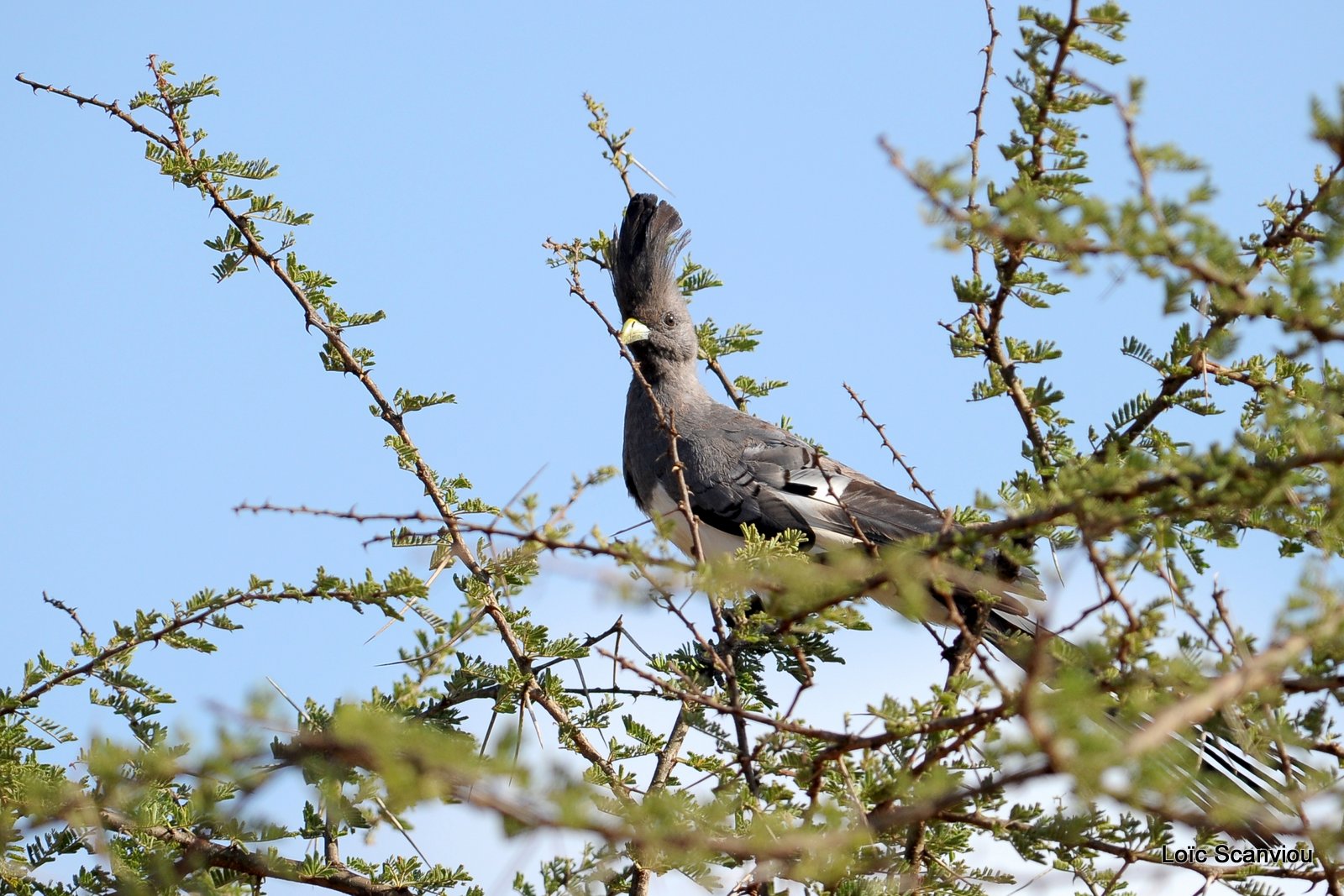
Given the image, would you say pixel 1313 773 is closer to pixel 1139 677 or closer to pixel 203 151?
pixel 1139 677

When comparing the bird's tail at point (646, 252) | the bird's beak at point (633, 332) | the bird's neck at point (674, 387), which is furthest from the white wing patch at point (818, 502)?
the bird's tail at point (646, 252)

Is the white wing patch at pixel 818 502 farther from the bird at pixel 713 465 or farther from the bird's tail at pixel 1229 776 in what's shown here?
the bird's tail at pixel 1229 776

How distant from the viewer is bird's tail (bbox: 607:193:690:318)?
24.0ft

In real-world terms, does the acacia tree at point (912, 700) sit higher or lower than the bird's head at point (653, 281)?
lower

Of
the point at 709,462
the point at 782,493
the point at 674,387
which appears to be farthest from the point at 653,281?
the point at 782,493

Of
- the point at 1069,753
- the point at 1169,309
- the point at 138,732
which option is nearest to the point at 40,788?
the point at 138,732

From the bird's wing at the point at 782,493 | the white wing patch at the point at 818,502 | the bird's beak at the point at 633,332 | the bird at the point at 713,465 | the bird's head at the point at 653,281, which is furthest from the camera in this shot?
the bird's head at the point at 653,281

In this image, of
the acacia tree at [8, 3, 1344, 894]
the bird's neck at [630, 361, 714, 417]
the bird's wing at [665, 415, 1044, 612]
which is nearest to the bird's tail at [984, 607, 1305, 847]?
the acacia tree at [8, 3, 1344, 894]

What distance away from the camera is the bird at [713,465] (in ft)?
18.5

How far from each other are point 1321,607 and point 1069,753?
2.35ft

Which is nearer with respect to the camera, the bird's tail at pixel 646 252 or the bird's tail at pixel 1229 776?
the bird's tail at pixel 1229 776

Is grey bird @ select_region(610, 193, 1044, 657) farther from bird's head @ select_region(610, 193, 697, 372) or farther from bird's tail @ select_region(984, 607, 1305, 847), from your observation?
bird's tail @ select_region(984, 607, 1305, 847)

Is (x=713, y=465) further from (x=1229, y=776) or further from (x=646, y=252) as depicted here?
(x=1229, y=776)

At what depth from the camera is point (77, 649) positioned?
3822mm
